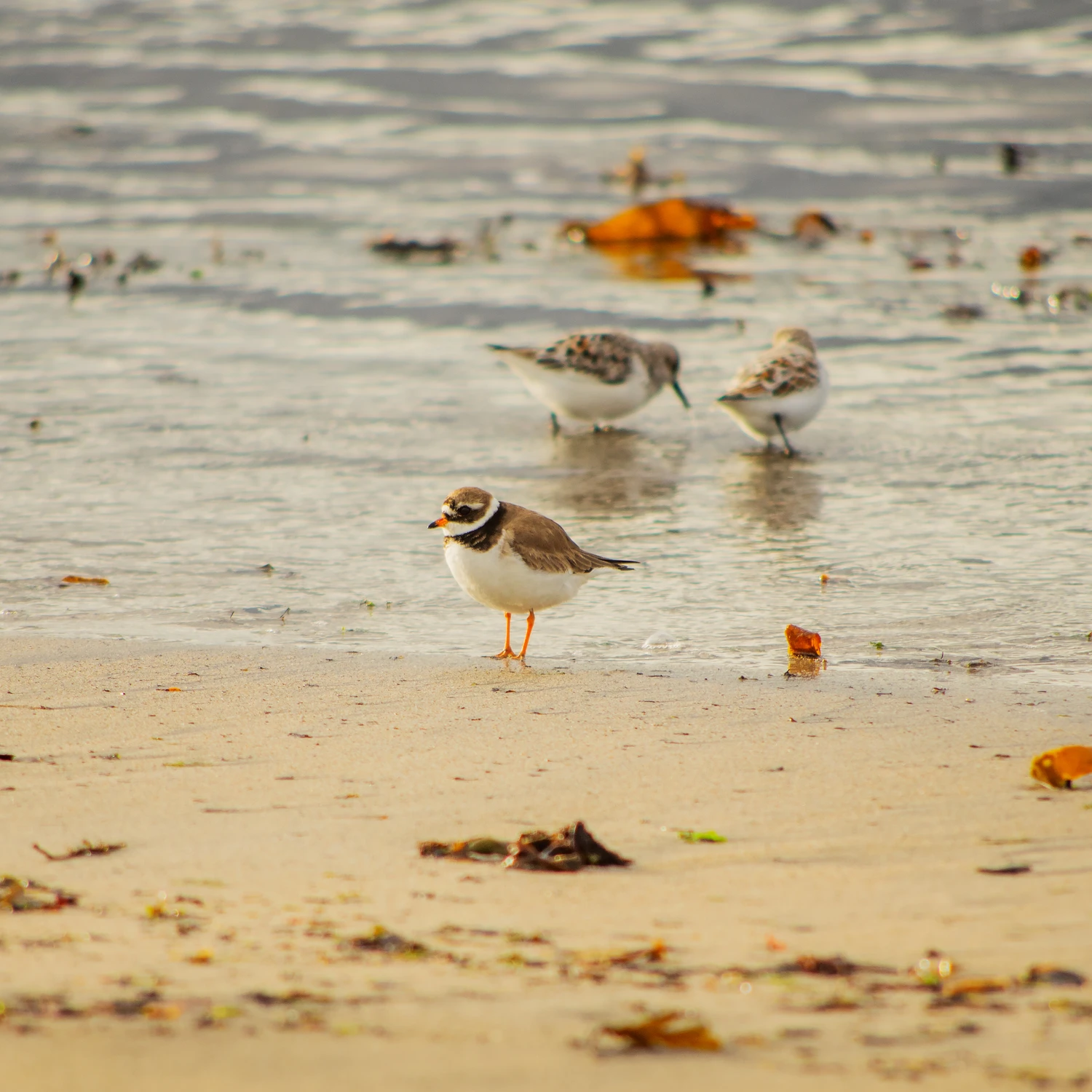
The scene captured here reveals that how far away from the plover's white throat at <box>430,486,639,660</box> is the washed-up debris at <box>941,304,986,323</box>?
7525 millimetres

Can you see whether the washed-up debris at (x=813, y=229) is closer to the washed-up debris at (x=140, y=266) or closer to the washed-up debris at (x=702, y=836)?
the washed-up debris at (x=140, y=266)

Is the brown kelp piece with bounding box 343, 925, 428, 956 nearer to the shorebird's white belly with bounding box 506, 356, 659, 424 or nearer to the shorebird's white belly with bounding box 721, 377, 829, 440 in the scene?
the shorebird's white belly with bounding box 721, 377, 829, 440

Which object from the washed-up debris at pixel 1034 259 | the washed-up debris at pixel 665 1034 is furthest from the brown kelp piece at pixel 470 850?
the washed-up debris at pixel 1034 259

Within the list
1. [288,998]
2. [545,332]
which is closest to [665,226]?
[545,332]

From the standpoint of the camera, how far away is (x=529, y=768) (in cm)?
445

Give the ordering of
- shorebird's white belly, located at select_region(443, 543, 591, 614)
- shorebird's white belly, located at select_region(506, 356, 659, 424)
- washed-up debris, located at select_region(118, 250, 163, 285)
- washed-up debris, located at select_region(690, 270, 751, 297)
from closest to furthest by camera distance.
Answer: shorebird's white belly, located at select_region(443, 543, 591, 614) → shorebird's white belly, located at select_region(506, 356, 659, 424) → washed-up debris, located at select_region(690, 270, 751, 297) → washed-up debris, located at select_region(118, 250, 163, 285)

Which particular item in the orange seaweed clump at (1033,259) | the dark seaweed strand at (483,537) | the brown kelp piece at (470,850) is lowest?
the brown kelp piece at (470,850)

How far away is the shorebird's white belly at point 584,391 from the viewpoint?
33.1ft

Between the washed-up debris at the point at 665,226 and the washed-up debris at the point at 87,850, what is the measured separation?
1397 cm

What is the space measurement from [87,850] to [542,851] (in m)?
1.10

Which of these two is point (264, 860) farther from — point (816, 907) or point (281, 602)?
point (281, 602)

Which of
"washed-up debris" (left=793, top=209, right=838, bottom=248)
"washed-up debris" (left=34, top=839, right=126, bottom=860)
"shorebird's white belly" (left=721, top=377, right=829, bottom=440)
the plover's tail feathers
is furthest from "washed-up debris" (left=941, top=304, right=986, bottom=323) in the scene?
"washed-up debris" (left=34, top=839, right=126, bottom=860)

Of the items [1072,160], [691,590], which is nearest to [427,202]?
[1072,160]

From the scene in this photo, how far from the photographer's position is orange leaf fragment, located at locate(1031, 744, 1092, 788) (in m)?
4.23
